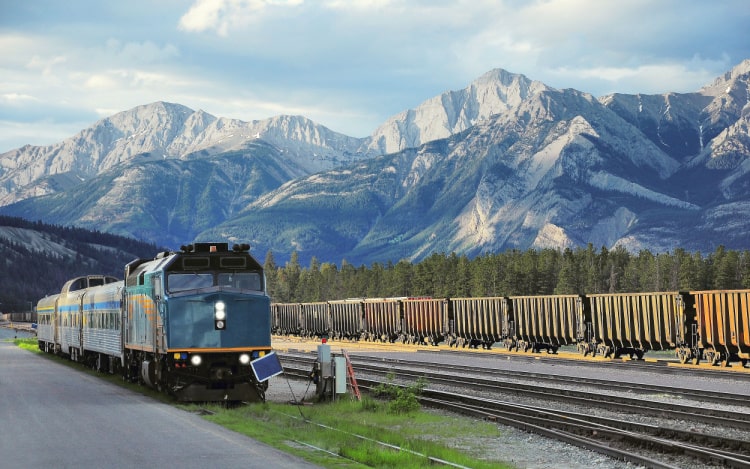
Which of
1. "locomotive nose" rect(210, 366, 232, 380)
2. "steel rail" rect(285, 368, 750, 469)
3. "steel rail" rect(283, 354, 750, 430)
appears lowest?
"steel rail" rect(283, 354, 750, 430)

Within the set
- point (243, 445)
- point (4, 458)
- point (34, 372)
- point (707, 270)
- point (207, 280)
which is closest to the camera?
point (4, 458)

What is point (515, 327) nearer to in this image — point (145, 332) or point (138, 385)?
point (138, 385)

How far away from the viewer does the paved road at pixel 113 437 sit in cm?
1781

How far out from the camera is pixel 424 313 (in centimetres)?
8162

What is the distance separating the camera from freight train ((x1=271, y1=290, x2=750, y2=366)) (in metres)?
46.8

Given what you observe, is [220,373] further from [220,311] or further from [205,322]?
[220,311]

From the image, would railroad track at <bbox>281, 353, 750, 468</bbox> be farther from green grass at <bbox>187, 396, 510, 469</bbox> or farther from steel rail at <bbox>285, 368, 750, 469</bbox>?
green grass at <bbox>187, 396, 510, 469</bbox>

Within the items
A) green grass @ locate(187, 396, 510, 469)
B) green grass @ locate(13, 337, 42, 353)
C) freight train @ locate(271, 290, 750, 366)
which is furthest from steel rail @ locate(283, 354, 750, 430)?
green grass @ locate(13, 337, 42, 353)

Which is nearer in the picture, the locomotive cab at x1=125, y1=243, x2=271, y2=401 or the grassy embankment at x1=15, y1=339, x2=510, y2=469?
the grassy embankment at x1=15, y1=339, x2=510, y2=469

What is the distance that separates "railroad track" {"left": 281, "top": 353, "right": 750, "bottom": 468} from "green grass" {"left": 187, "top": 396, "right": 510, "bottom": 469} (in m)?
1.38

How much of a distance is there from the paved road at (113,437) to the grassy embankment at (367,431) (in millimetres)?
750

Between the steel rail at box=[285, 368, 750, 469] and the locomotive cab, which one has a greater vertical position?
the locomotive cab

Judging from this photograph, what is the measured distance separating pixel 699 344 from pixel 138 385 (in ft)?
87.5

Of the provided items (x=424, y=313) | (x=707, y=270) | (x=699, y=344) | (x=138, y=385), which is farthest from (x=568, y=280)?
(x=138, y=385)
